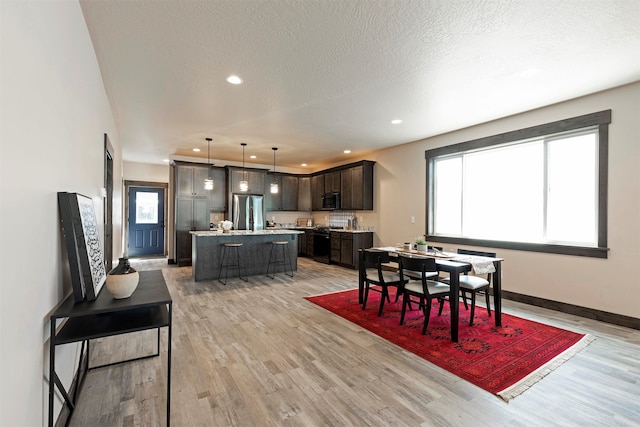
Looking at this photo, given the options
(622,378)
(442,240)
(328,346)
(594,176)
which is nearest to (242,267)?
(328,346)

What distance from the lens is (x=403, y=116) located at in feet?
14.9

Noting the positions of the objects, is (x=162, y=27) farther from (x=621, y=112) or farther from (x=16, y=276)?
(x=621, y=112)

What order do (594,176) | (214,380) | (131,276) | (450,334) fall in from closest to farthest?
(131,276)
(214,380)
(450,334)
(594,176)

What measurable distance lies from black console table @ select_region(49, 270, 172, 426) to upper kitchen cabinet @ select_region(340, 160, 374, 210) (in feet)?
18.1

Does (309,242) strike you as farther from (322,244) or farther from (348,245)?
(348,245)

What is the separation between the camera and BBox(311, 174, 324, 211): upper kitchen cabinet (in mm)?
8641

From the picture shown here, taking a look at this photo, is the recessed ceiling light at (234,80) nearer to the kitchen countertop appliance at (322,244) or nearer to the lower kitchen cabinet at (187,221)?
the lower kitchen cabinet at (187,221)

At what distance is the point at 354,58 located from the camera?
2838 millimetres

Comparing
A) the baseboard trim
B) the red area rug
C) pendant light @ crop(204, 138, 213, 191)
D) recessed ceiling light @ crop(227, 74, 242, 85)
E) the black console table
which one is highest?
recessed ceiling light @ crop(227, 74, 242, 85)

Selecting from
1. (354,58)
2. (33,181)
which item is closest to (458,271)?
(354,58)

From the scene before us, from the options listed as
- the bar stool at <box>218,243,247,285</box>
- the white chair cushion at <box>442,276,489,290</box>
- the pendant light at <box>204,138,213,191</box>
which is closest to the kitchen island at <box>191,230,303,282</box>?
the bar stool at <box>218,243,247,285</box>

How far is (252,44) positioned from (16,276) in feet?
7.69

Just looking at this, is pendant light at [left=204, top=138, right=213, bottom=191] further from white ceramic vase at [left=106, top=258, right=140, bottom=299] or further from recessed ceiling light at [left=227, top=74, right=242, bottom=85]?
white ceramic vase at [left=106, top=258, right=140, bottom=299]

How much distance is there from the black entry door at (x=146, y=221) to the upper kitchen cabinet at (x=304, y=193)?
4179mm
